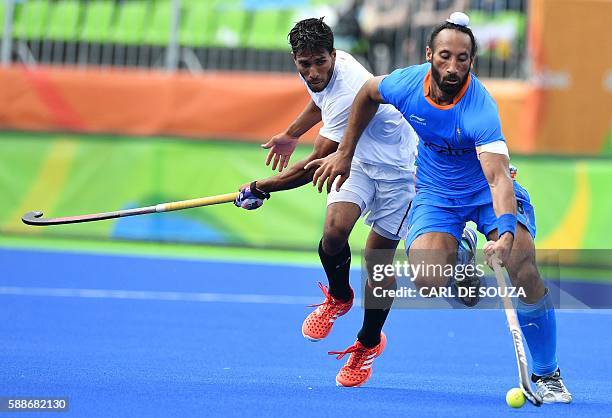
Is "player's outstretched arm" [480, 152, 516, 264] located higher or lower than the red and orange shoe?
higher

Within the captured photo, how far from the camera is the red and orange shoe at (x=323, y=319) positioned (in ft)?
25.4

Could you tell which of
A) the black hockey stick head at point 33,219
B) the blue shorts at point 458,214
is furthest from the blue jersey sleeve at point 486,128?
the black hockey stick head at point 33,219

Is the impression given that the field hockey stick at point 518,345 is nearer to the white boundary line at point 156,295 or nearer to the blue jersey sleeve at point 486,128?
the blue jersey sleeve at point 486,128

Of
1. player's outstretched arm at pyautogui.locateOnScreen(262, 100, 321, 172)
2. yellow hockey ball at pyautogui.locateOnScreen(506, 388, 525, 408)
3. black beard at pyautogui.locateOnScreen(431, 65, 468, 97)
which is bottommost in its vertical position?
yellow hockey ball at pyautogui.locateOnScreen(506, 388, 525, 408)

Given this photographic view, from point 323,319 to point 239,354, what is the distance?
723 mm

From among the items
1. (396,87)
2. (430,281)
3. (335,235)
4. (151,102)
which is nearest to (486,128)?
(396,87)

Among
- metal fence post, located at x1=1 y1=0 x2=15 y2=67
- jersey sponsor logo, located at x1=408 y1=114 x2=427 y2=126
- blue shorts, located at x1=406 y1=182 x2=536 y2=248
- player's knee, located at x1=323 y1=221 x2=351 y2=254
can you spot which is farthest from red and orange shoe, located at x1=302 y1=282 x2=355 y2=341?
metal fence post, located at x1=1 y1=0 x2=15 y2=67

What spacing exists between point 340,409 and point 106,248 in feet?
27.7

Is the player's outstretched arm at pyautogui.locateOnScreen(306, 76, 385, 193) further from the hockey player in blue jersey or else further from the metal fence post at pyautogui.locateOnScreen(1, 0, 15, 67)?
the metal fence post at pyautogui.locateOnScreen(1, 0, 15, 67)

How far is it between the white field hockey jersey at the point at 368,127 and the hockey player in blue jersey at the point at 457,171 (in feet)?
1.20

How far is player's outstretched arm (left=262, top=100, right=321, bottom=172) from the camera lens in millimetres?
7980

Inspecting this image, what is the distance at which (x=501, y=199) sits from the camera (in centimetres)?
607

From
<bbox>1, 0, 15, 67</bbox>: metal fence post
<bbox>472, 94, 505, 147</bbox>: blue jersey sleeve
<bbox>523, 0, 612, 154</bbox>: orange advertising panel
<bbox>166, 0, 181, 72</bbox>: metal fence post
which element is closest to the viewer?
<bbox>472, 94, 505, 147</bbox>: blue jersey sleeve

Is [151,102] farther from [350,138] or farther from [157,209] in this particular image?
[350,138]
